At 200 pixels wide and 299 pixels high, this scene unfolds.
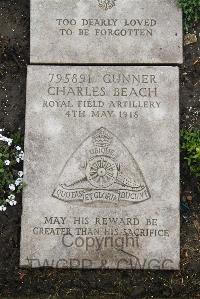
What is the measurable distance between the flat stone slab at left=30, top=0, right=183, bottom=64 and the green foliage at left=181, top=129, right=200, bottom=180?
0.75m

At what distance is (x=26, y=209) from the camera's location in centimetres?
545

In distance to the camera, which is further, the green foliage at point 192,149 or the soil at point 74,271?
the green foliage at point 192,149

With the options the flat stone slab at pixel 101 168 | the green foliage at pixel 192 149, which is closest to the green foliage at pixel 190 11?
the flat stone slab at pixel 101 168

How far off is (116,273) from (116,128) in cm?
141

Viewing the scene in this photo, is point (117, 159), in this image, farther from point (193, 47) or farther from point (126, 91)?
point (193, 47)

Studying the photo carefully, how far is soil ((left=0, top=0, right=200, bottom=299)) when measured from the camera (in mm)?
5461

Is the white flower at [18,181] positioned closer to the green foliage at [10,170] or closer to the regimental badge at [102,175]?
the green foliage at [10,170]

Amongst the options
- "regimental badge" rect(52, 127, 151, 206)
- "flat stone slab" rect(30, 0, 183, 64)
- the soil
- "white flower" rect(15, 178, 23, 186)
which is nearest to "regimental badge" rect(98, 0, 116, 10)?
"flat stone slab" rect(30, 0, 183, 64)

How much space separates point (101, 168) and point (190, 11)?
1836 mm

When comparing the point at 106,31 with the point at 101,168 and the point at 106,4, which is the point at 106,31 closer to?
the point at 106,4

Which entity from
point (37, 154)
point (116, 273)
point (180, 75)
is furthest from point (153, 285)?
point (180, 75)

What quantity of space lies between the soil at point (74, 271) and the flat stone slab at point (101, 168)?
0.56 feet

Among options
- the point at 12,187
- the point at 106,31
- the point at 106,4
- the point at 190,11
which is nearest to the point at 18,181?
the point at 12,187

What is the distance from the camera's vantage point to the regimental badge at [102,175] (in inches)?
214
